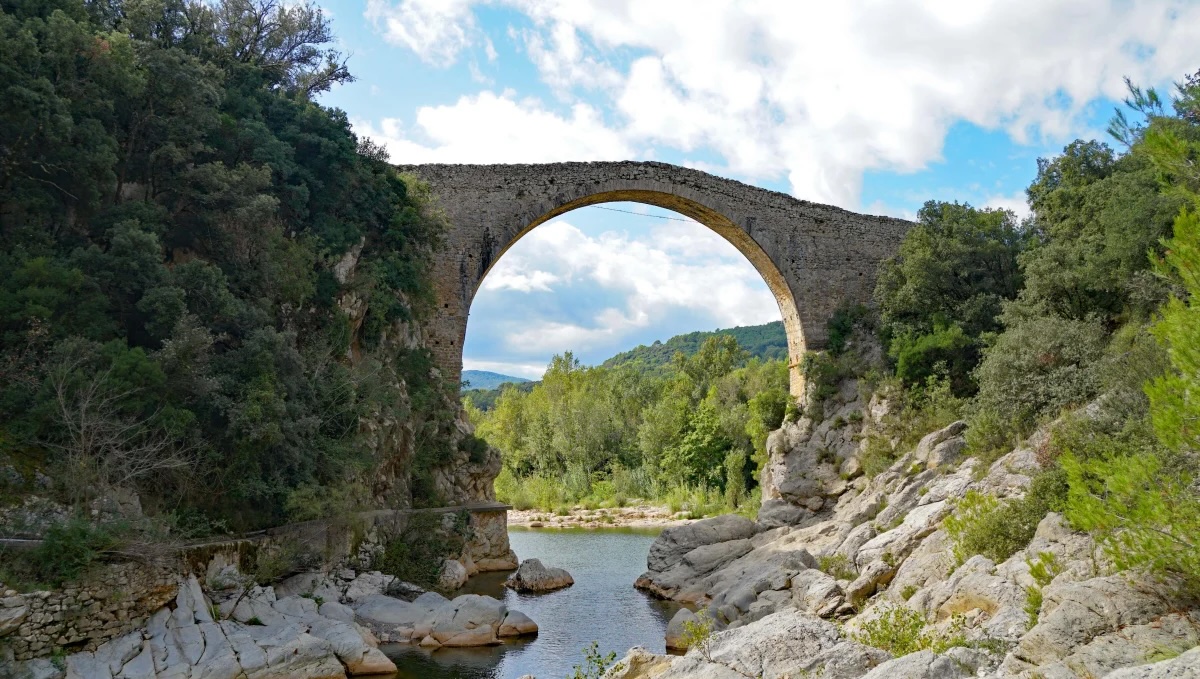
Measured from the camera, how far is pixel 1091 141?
15.7 m

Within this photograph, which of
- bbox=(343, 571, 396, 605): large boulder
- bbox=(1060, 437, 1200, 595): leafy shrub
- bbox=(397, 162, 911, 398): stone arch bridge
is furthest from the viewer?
bbox=(397, 162, 911, 398): stone arch bridge

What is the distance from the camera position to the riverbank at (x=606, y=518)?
25981 millimetres

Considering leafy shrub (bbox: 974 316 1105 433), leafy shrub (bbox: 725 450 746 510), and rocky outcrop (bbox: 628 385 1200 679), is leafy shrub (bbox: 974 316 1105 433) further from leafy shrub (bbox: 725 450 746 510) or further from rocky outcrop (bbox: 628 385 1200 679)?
leafy shrub (bbox: 725 450 746 510)

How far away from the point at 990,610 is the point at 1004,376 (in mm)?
6388

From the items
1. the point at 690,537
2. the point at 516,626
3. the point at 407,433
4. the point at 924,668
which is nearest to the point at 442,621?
the point at 516,626

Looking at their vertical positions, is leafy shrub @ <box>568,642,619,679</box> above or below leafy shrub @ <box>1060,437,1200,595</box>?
below

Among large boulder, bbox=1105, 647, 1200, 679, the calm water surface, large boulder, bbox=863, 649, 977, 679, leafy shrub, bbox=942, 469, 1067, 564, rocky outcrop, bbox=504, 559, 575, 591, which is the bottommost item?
the calm water surface

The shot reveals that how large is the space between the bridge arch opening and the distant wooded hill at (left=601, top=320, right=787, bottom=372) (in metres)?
51.0

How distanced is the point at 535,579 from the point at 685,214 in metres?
8.70

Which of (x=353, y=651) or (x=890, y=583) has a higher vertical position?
(x=890, y=583)

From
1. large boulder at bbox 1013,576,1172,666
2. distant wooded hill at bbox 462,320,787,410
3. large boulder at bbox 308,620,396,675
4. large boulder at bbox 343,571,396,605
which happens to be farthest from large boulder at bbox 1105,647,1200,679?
distant wooded hill at bbox 462,320,787,410

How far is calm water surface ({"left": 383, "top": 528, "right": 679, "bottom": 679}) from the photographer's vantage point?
9.58 metres

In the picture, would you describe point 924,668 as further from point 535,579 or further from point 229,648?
point 535,579

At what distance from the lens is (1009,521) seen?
362 inches
